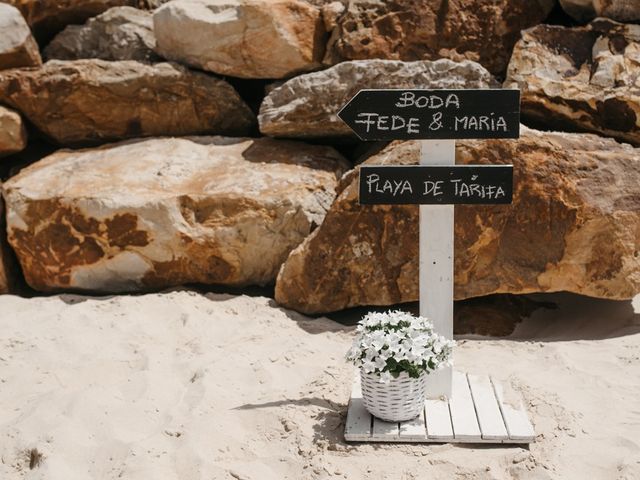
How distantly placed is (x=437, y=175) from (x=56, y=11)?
4317 mm

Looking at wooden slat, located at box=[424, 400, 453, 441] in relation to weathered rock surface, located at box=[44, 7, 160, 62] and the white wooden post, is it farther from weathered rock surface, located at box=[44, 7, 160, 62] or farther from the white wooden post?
weathered rock surface, located at box=[44, 7, 160, 62]

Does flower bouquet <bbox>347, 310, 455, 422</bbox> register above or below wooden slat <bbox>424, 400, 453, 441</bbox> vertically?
above

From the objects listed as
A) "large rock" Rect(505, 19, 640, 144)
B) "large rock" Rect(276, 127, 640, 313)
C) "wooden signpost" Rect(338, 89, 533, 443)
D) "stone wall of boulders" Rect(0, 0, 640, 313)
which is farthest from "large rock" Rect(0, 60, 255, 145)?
"wooden signpost" Rect(338, 89, 533, 443)

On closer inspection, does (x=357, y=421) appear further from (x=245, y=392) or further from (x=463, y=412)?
(x=245, y=392)

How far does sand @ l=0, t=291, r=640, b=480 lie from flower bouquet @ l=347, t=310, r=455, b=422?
0.20 m

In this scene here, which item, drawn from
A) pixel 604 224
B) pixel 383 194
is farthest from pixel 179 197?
pixel 604 224

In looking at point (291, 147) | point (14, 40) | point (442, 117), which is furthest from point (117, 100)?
point (442, 117)

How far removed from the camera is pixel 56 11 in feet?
21.1

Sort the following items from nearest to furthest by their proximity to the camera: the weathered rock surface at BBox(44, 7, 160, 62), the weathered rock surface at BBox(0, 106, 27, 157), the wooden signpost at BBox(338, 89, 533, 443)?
1. the wooden signpost at BBox(338, 89, 533, 443)
2. the weathered rock surface at BBox(0, 106, 27, 157)
3. the weathered rock surface at BBox(44, 7, 160, 62)

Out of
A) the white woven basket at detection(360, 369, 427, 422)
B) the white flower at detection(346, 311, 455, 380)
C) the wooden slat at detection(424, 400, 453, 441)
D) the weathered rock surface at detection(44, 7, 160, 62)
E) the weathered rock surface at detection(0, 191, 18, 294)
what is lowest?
the weathered rock surface at detection(0, 191, 18, 294)

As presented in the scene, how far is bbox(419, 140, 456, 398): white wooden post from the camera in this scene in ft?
11.9

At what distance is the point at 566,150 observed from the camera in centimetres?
464

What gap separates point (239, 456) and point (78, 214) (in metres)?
2.47

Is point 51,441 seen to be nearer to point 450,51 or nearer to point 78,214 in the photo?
point 78,214
